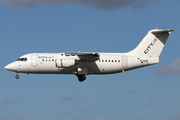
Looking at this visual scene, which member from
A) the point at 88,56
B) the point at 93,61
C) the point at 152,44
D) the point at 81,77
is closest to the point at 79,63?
the point at 88,56

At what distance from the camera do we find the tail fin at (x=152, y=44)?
126 feet

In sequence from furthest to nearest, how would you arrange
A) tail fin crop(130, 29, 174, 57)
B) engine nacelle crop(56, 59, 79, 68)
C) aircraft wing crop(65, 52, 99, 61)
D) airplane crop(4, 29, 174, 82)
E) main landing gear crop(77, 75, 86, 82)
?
tail fin crop(130, 29, 174, 57)
main landing gear crop(77, 75, 86, 82)
airplane crop(4, 29, 174, 82)
engine nacelle crop(56, 59, 79, 68)
aircraft wing crop(65, 52, 99, 61)

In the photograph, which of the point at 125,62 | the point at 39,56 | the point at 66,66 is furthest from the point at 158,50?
the point at 39,56

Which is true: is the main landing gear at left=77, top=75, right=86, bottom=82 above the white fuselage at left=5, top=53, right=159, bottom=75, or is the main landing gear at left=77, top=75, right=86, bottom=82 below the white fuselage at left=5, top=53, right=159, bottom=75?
below

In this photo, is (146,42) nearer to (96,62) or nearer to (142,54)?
(142,54)

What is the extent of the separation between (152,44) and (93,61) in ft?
20.9

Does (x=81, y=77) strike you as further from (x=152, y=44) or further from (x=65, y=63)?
(x=152, y=44)

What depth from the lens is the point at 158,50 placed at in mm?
38562

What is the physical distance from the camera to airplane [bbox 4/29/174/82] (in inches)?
1439

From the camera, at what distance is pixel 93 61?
122 ft

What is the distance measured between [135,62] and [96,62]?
12.7ft

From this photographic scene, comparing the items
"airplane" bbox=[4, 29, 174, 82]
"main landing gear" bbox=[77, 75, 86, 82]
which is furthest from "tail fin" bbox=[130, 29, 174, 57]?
"main landing gear" bbox=[77, 75, 86, 82]

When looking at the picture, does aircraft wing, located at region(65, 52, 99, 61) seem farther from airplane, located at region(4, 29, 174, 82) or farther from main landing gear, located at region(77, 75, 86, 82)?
main landing gear, located at region(77, 75, 86, 82)

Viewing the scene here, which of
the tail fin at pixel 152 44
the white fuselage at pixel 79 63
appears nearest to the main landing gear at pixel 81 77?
the white fuselage at pixel 79 63
